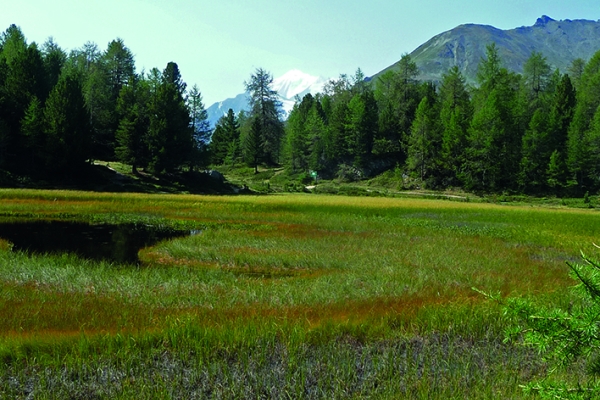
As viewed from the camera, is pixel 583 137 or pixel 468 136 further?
pixel 468 136

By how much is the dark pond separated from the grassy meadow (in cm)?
128

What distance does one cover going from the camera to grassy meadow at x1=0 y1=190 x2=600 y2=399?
20.3ft

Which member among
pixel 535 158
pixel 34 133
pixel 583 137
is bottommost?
pixel 535 158

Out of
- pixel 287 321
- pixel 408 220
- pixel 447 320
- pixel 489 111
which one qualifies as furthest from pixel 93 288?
pixel 489 111

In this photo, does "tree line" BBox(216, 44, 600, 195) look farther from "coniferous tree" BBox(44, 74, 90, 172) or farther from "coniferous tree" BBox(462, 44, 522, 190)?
"coniferous tree" BBox(44, 74, 90, 172)

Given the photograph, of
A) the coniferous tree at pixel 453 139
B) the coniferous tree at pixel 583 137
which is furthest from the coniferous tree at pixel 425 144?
the coniferous tree at pixel 583 137

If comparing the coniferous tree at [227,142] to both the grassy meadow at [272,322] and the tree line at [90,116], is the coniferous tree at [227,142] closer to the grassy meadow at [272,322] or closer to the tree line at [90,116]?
the tree line at [90,116]

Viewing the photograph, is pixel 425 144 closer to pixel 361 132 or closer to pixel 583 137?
pixel 361 132

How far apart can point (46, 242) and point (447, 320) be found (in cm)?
1810

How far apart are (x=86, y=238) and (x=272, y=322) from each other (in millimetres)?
16058

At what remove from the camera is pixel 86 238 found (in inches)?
808

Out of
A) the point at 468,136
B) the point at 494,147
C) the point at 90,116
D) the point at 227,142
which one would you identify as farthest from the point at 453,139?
the point at 90,116

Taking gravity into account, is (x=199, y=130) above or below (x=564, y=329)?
above

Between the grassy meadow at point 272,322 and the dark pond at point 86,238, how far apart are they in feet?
4.21
